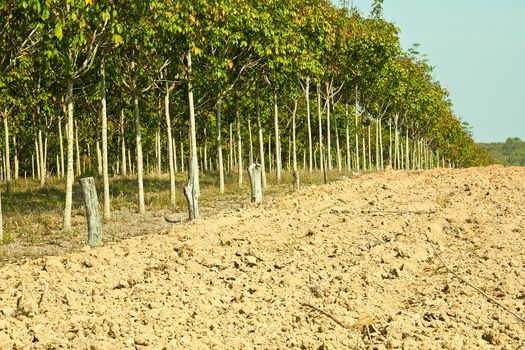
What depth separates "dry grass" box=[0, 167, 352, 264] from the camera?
1566 cm

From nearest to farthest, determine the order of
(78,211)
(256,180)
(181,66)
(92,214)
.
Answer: (92,214)
(256,180)
(78,211)
(181,66)

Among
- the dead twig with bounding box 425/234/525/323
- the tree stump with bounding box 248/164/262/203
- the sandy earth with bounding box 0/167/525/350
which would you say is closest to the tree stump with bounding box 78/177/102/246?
the sandy earth with bounding box 0/167/525/350

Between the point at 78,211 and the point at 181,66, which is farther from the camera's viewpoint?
the point at 181,66

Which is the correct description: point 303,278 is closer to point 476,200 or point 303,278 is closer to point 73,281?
point 73,281

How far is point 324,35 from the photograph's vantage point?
28734 mm

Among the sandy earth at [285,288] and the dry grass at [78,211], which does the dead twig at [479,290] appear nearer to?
the sandy earth at [285,288]

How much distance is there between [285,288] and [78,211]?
14.9 metres

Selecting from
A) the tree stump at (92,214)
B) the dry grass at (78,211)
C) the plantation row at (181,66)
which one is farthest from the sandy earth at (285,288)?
the dry grass at (78,211)

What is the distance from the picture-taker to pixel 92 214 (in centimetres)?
1226

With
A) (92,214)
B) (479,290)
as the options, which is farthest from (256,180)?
(479,290)

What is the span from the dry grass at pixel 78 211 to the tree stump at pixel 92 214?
2221 mm

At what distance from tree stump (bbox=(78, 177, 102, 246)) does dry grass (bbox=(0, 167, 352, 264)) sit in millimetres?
2221

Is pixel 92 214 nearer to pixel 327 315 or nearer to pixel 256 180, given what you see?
pixel 256 180

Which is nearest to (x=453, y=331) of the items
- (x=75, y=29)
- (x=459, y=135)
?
(x=75, y=29)
